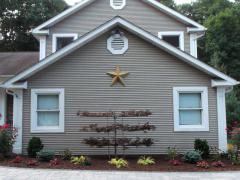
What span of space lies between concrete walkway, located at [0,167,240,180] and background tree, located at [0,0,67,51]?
3107 cm

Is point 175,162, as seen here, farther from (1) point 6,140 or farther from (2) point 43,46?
(2) point 43,46

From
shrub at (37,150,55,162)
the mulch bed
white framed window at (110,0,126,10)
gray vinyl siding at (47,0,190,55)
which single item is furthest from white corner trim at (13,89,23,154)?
white framed window at (110,0,126,10)

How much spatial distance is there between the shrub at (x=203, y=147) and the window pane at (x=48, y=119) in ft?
18.3

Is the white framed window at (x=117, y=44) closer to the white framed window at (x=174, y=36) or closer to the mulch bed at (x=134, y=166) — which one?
the white framed window at (x=174, y=36)

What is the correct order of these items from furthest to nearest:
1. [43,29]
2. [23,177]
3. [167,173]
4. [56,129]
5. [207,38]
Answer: [207,38]
[43,29]
[56,129]
[167,173]
[23,177]

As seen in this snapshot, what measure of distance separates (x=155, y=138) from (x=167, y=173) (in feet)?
12.2

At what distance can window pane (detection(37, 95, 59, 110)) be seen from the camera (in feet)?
49.9

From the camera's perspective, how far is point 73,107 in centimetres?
1509

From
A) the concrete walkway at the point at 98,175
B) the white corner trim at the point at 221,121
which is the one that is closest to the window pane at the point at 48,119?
the concrete walkway at the point at 98,175

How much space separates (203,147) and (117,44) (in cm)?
532

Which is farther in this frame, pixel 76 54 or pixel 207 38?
pixel 207 38

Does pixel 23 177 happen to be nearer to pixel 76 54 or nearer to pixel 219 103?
pixel 76 54

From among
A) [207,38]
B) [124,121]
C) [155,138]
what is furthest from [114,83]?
[207,38]

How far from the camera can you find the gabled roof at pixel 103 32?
14.6 meters
